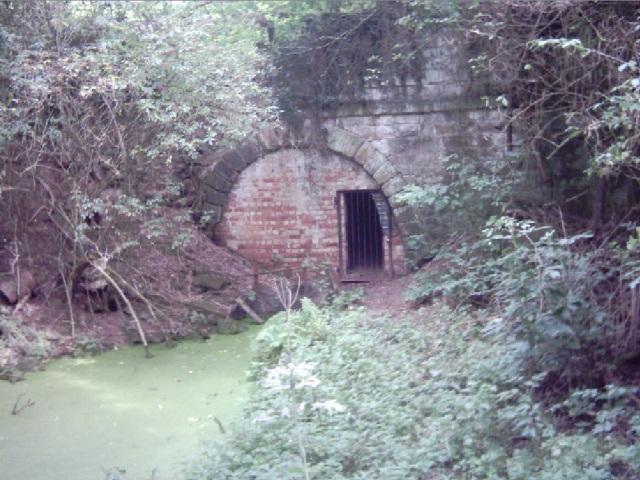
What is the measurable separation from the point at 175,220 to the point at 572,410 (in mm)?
6785

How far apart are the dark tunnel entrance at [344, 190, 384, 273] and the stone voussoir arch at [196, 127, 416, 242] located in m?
0.73

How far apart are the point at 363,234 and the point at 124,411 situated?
18.3ft

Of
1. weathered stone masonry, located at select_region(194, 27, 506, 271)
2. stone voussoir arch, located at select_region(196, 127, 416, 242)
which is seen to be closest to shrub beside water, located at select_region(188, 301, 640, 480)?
stone voussoir arch, located at select_region(196, 127, 416, 242)

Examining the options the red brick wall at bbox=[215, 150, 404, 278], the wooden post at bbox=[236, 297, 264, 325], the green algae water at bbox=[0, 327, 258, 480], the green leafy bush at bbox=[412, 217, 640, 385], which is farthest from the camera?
the red brick wall at bbox=[215, 150, 404, 278]

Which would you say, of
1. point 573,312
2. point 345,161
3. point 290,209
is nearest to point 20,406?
point 290,209

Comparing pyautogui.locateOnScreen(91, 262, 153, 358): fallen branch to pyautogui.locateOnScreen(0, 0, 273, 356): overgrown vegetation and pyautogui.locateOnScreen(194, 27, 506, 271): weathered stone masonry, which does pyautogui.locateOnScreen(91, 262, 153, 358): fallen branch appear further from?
pyautogui.locateOnScreen(194, 27, 506, 271): weathered stone masonry

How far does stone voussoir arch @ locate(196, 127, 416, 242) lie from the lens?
11438 mm

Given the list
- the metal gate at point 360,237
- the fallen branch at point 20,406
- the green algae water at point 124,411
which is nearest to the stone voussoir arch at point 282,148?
the metal gate at point 360,237

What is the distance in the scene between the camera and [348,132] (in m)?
11.5

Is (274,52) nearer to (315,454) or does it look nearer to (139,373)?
(139,373)

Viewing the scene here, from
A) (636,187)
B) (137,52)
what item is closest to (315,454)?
(636,187)

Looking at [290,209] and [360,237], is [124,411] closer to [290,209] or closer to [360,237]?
[290,209]

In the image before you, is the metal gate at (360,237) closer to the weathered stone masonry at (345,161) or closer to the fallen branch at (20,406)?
the weathered stone masonry at (345,161)

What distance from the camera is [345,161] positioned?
11609mm
